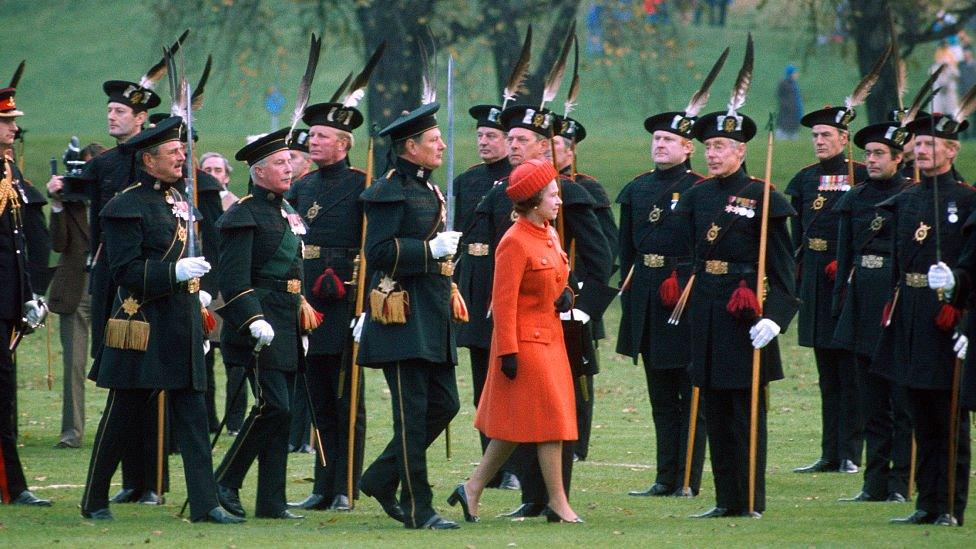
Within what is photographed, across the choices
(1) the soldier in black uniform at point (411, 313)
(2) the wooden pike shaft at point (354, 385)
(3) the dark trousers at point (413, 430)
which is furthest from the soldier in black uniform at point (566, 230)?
(2) the wooden pike shaft at point (354, 385)

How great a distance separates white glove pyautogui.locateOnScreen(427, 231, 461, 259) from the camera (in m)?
9.16

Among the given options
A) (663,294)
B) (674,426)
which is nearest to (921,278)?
(663,294)

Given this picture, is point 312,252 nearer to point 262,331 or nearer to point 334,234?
point 334,234

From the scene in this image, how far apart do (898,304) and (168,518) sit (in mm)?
4254

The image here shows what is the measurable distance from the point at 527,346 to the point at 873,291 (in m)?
3.04

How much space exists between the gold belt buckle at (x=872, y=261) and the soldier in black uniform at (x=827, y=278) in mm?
1036

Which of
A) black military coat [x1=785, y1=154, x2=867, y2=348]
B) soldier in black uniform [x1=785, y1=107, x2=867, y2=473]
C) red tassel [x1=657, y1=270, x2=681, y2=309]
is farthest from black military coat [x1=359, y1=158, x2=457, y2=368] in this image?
black military coat [x1=785, y1=154, x2=867, y2=348]

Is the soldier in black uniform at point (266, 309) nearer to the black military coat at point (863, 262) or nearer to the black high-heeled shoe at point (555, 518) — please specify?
the black high-heeled shoe at point (555, 518)

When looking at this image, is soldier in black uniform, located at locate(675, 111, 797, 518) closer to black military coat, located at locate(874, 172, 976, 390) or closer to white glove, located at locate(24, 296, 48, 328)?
black military coat, located at locate(874, 172, 976, 390)

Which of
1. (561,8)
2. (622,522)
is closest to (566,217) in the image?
(622,522)

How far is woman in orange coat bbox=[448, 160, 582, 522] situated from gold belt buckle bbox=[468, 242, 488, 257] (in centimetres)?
219

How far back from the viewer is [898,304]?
964 centimetres

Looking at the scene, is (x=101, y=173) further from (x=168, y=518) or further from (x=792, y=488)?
(x=792, y=488)

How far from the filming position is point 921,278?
9.51m
